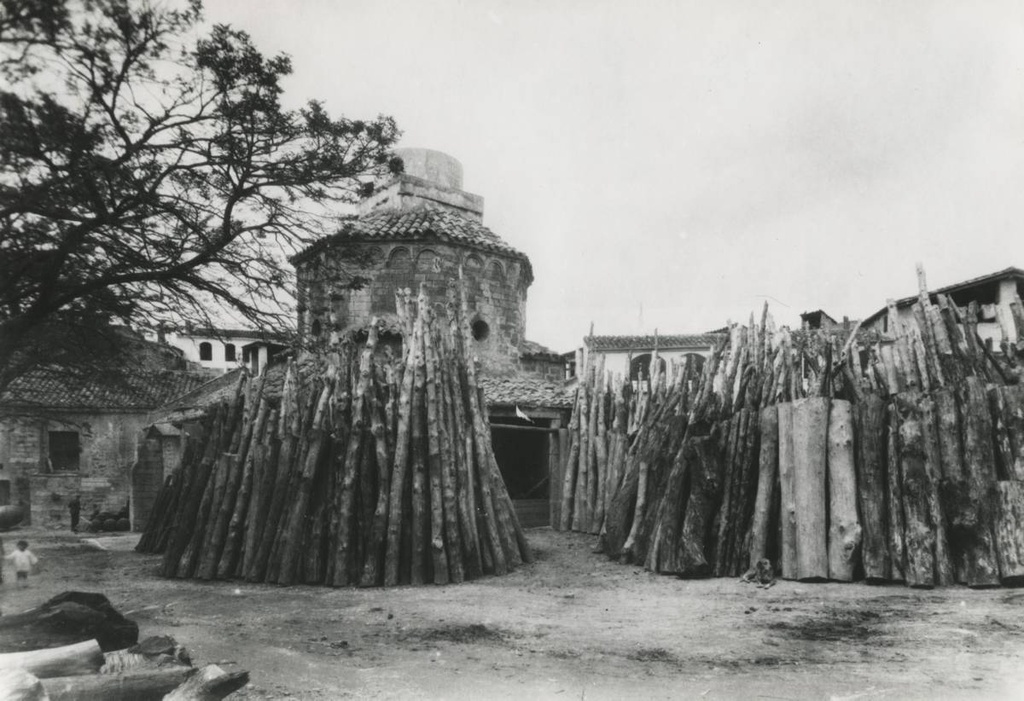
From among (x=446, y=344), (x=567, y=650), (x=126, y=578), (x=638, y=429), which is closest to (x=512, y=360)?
(x=638, y=429)

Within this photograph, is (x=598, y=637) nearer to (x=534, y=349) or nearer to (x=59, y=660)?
(x=59, y=660)

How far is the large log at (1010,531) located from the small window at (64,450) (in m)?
27.4

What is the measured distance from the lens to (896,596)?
663cm

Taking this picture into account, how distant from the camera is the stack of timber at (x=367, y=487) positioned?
8539 mm

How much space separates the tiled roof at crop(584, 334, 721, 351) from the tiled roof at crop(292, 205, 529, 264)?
16860mm

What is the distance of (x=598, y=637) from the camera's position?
578cm

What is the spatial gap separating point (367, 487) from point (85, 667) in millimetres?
4714

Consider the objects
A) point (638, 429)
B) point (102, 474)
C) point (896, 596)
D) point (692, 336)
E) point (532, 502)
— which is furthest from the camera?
point (692, 336)

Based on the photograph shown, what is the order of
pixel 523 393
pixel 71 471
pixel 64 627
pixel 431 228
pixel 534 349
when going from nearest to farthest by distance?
pixel 64 627 < pixel 523 393 < pixel 431 228 < pixel 534 349 < pixel 71 471

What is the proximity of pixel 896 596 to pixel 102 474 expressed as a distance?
84.2ft

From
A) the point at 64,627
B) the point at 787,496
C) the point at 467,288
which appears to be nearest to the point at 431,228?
the point at 467,288

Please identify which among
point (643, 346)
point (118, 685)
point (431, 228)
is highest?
point (431, 228)

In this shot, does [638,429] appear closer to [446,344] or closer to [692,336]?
[446,344]

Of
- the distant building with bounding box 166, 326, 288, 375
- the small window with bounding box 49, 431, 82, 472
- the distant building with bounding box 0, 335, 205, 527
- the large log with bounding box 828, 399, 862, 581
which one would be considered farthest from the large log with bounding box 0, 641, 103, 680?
the small window with bounding box 49, 431, 82, 472
